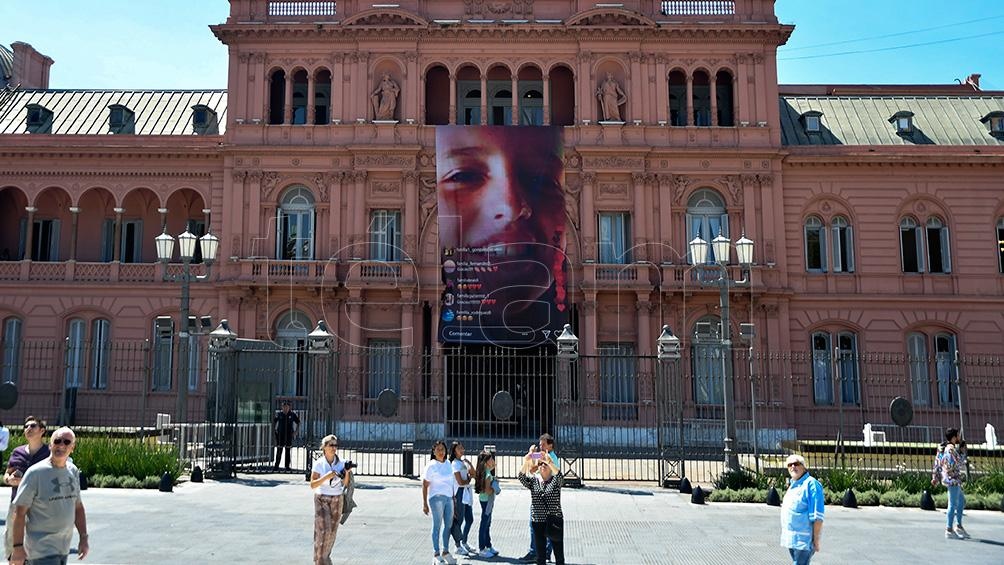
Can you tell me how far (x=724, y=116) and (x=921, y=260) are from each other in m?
10.8

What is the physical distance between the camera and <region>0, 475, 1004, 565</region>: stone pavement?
1273cm

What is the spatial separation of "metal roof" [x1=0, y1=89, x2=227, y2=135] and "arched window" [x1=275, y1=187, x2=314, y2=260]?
5.86 meters

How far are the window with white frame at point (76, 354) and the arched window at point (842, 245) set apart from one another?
1319 inches

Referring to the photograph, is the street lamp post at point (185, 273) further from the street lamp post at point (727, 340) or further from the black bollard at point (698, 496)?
the street lamp post at point (727, 340)

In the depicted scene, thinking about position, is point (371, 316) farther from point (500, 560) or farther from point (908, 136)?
point (908, 136)

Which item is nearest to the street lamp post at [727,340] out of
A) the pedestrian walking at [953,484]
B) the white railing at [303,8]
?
the pedestrian walking at [953,484]

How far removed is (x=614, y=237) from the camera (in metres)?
34.6

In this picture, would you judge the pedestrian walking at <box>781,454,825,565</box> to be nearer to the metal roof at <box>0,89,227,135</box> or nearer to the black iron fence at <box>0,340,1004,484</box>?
the black iron fence at <box>0,340,1004,484</box>

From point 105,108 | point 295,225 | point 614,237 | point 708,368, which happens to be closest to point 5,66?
point 105,108

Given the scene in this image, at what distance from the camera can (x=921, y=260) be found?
35.1m

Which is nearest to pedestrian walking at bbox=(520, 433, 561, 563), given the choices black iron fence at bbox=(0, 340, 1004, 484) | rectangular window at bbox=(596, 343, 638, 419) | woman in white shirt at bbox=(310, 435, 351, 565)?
woman in white shirt at bbox=(310, 435, 351, 565)

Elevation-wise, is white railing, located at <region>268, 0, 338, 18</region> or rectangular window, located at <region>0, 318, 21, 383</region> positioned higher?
white railing, located at <region>268, 0, 338, 18</region>

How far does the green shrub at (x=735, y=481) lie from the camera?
766 inches

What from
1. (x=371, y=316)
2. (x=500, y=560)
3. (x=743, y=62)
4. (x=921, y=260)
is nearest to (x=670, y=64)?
(x=743, y=62)
